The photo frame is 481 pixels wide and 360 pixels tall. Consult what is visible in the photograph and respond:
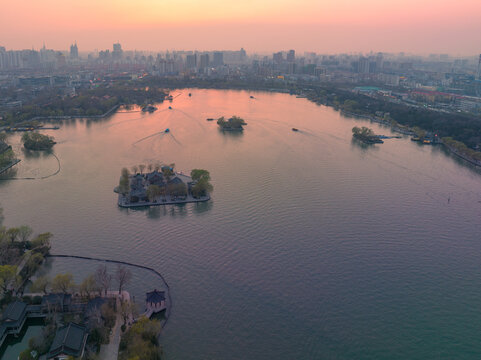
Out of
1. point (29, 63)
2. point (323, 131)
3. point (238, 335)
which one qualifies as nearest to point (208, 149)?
point (323, 131)

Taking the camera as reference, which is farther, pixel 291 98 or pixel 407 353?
pixel 291 98

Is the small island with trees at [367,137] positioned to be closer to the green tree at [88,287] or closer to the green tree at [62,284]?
the green tree at [88,287]

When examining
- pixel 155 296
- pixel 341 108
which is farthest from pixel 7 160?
pixel 341 108

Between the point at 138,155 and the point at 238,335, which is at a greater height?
the point at 138,155

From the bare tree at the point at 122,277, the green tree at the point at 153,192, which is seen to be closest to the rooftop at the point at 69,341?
the bare tree at the point at 122,277

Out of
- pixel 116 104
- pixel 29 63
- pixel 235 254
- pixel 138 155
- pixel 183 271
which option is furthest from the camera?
pixel 29 63

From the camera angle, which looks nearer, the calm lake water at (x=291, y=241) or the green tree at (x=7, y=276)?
the calm lake water at (x=291, y=241)

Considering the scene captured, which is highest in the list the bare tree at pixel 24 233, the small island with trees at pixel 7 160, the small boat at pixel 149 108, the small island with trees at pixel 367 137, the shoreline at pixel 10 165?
the small boat at pixel 149 108

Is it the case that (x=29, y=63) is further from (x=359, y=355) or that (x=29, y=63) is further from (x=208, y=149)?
(x=359, y=355)
